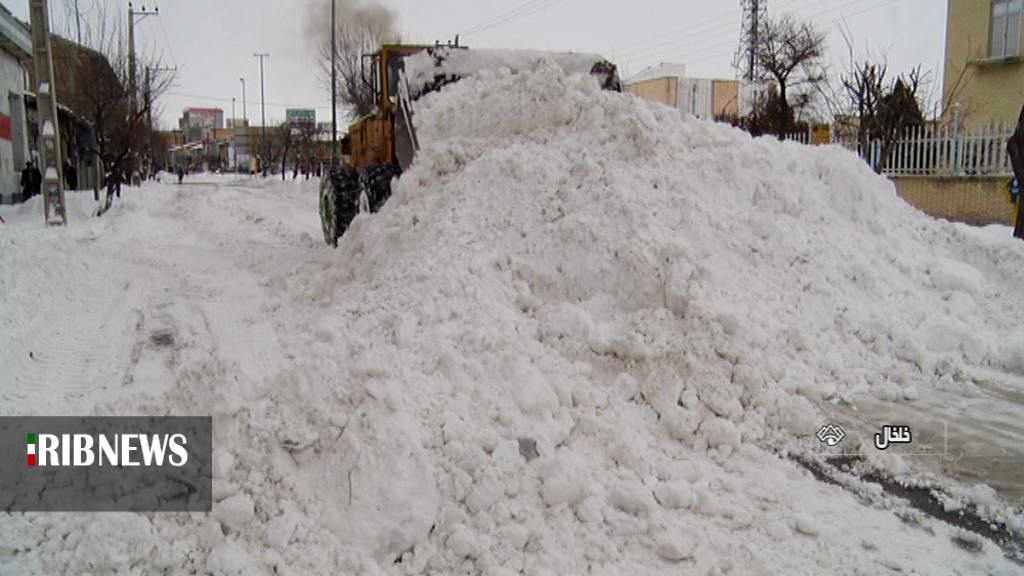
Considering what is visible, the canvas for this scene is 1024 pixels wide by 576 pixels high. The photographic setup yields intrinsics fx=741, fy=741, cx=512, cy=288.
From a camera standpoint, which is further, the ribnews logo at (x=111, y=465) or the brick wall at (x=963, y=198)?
the brick wall at (x=963, y=198)

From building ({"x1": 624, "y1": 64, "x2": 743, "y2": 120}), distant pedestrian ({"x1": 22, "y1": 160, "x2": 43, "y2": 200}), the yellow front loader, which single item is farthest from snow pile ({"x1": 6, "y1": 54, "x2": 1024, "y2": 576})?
building ({"x1": 624, "y1": 64, "x2": 743, "y2": 120})

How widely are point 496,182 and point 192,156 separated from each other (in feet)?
324

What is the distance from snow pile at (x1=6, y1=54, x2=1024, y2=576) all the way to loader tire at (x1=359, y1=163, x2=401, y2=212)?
0.79 metres

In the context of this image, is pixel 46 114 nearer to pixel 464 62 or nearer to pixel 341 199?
pixel 341 199

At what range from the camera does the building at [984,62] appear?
19.7m

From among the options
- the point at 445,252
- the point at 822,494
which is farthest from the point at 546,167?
the point at 822,494

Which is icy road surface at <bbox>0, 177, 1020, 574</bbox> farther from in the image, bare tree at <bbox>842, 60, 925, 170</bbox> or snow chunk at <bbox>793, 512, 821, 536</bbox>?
bare tree at <bbox>842, 60, 925, 170</bbox>

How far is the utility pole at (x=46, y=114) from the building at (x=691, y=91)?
34195 mm

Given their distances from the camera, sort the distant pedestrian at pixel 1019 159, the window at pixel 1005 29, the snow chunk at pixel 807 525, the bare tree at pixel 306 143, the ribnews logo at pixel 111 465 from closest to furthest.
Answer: the ribnews logo at pixel 111 465 → the snow chunk at pixel 807 525 → the distant pedestrian at pixel 1019 159 → the window at pixel 1005 29 → the bare tree at pixel 306 143

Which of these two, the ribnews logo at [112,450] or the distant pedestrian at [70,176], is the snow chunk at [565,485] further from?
the distant pedestrian at [70,176]

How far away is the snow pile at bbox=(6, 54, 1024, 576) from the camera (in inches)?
131

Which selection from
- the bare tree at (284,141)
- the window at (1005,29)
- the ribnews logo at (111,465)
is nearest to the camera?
the ribnews logo at (111,465)

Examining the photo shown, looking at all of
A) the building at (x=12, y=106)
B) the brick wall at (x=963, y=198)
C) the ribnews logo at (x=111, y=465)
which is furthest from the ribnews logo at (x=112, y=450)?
the building at (x=12, y=106)

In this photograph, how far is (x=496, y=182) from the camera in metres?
6.91
